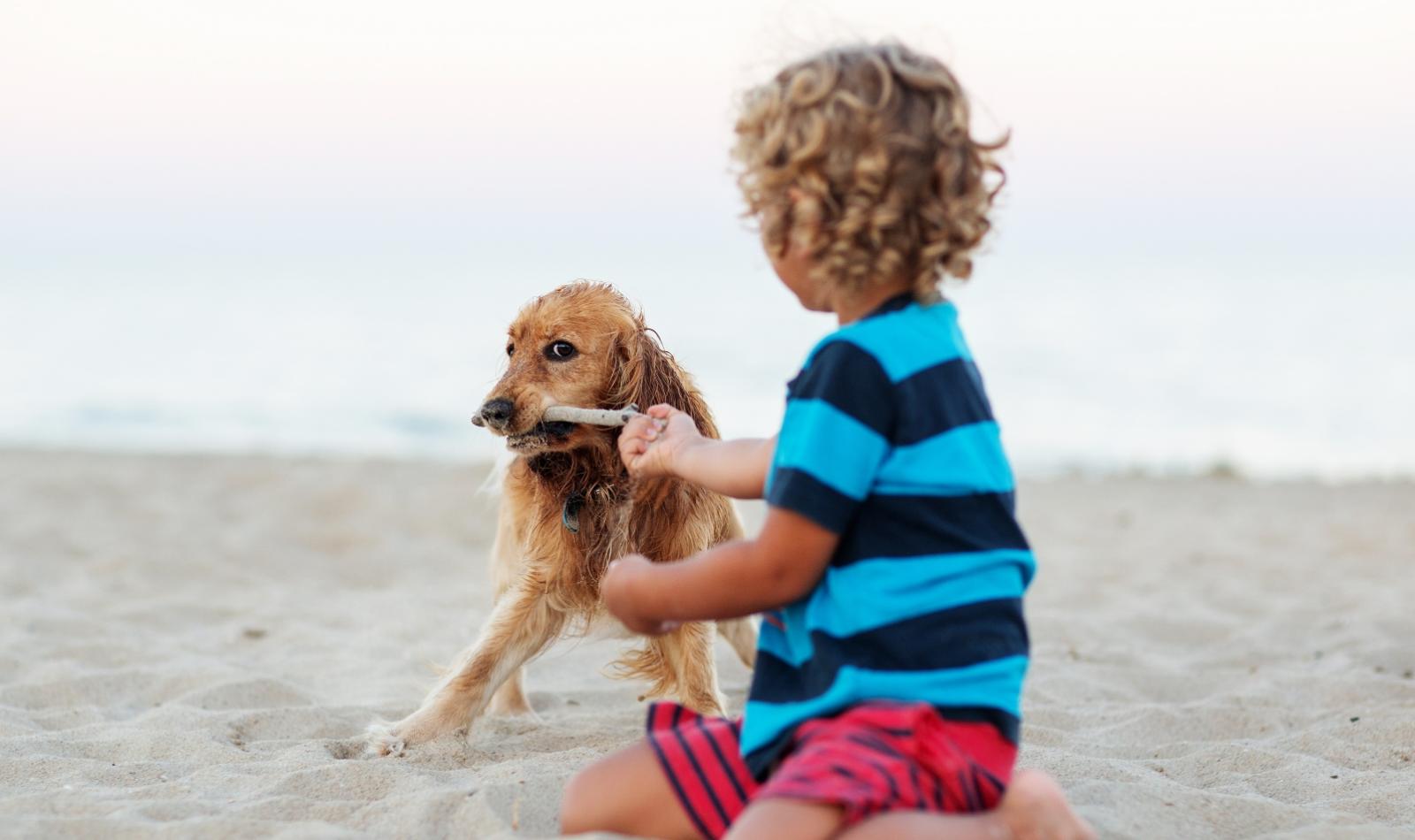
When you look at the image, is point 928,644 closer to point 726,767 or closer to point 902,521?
point 902,521

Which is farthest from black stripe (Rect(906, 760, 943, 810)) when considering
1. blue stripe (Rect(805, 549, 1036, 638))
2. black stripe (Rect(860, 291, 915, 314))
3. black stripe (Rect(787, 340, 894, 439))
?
black stripe (Rect(860, 291, 915, 314))

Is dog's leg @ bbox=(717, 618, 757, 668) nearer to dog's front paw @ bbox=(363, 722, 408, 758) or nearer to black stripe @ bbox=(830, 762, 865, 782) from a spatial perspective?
dog's front paw @ bbox=(363, 722, 408, 758)

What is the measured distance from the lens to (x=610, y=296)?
154 inches

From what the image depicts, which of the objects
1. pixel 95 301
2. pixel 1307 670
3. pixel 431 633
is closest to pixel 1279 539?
pixel 1307 670

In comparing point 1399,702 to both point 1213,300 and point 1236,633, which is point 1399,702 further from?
point 1213,300

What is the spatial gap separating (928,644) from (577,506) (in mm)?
1722

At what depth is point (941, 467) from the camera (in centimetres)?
232

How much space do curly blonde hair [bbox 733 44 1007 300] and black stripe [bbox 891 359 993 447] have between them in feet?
0.58

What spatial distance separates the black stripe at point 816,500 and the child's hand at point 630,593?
36 centimetres

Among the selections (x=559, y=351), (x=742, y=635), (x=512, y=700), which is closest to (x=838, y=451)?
(x=559, y=351)

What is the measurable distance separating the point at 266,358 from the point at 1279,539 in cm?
2176

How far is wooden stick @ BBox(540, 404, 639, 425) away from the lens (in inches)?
135

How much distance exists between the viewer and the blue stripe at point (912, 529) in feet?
7.62

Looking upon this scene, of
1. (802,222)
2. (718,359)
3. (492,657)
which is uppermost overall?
(802,222)
